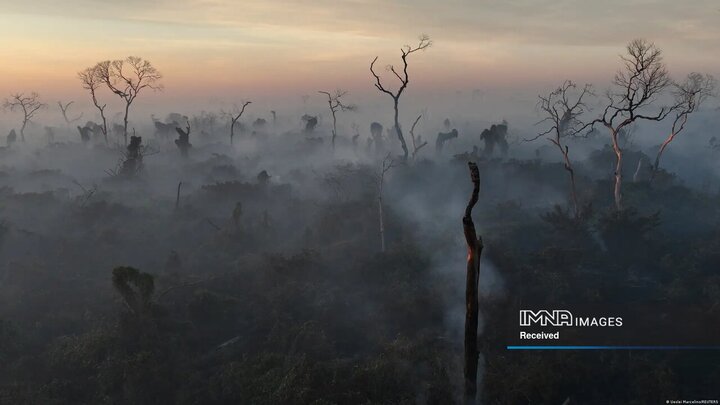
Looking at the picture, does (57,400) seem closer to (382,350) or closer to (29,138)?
(382,350)

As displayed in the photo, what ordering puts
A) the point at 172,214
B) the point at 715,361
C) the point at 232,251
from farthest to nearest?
the point at 172,214 < the point at 232,251 < the point at 715,361

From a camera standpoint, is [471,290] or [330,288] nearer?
[471,290]

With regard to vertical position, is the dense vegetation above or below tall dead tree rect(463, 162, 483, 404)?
below

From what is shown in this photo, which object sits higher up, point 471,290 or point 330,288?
point 471,290

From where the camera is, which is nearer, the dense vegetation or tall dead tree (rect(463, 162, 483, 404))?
tall dead tree (rect(463, 162, 483, 404))

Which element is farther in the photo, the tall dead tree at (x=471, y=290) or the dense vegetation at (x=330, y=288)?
the dense vegetation at (x=330, y=288)

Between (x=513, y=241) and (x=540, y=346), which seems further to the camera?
(x=513, y=241)

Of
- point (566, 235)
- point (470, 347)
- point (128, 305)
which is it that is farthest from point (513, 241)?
point (128, 305)

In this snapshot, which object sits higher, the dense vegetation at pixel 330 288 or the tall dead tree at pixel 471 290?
the tall dead tree at pixel 471 290
